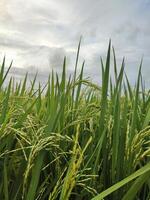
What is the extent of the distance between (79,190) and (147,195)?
0.26m

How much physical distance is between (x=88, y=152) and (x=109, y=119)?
17cm

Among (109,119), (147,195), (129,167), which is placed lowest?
(147,195)

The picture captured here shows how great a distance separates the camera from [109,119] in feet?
5.35

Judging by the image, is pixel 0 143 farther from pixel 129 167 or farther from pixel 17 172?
pixel 129 167

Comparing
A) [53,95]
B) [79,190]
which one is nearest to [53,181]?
[79,190]

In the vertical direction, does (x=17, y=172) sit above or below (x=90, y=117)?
below

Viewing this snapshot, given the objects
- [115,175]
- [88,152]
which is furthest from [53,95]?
[115,175]

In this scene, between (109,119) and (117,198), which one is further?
(109,119)

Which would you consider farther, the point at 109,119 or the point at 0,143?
the point at 109,119

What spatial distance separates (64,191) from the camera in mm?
1061

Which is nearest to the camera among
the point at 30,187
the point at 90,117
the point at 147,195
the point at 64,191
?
the point at 64,191

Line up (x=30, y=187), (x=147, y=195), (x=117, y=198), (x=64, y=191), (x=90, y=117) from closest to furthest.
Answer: (x=64, y=191) → (x=30, y=187) → (x=117, y=198) → (x=147, y=195) → (x=90, y=117)

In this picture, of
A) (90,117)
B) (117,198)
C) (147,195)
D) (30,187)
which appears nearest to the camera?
(30,187)

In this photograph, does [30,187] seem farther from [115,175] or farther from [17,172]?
[115,175]
